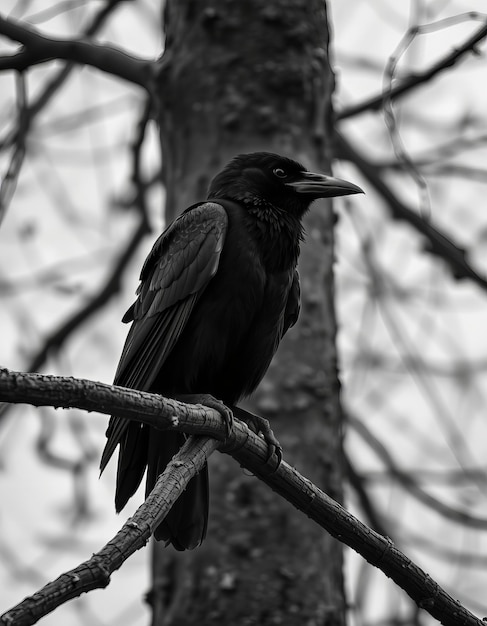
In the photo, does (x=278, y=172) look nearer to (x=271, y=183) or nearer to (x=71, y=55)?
(x=271, y=183)

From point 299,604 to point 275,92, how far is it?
229cm

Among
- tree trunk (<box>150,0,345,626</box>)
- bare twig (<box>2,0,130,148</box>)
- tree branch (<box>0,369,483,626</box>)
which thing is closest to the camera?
tree branch (<box>0,369,483,626</box>)

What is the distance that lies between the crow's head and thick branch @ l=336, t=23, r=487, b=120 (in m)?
0.70

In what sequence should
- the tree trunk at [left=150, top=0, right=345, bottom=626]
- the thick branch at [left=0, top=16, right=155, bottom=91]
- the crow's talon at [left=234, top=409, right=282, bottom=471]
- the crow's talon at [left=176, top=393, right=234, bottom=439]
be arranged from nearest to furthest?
the crow's talon at [left=176, top=393, right=234, bottom=439]
the crow's talon at [left=234, top=409, right=282, bottom=471]
the tree trunk at [left=150, top=0, right=345, bottom=626]
the thick branch at [left=0, top=16, right=155, bottom=91]

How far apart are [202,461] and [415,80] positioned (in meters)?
2.65

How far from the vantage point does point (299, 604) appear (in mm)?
3881

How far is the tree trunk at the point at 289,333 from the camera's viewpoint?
3.92m

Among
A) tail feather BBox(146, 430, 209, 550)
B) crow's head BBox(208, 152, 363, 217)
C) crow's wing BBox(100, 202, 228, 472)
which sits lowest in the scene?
tail feather BBox(146, 430, 209, 550)

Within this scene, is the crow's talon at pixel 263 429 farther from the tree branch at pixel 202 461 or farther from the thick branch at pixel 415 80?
the thick branch at pixel 415 80

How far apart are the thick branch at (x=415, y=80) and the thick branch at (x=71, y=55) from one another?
1.17 m

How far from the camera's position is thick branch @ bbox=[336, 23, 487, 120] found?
13.0 feet

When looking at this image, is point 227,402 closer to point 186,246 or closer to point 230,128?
point 186,246

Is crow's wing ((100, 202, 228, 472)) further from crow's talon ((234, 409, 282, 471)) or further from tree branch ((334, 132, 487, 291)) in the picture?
tree branch ((334, 132, 487, 291))

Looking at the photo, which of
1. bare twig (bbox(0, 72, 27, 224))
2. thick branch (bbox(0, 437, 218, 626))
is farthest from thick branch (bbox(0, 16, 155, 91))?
thick branch (bbox(0, 437, 218, 626))
